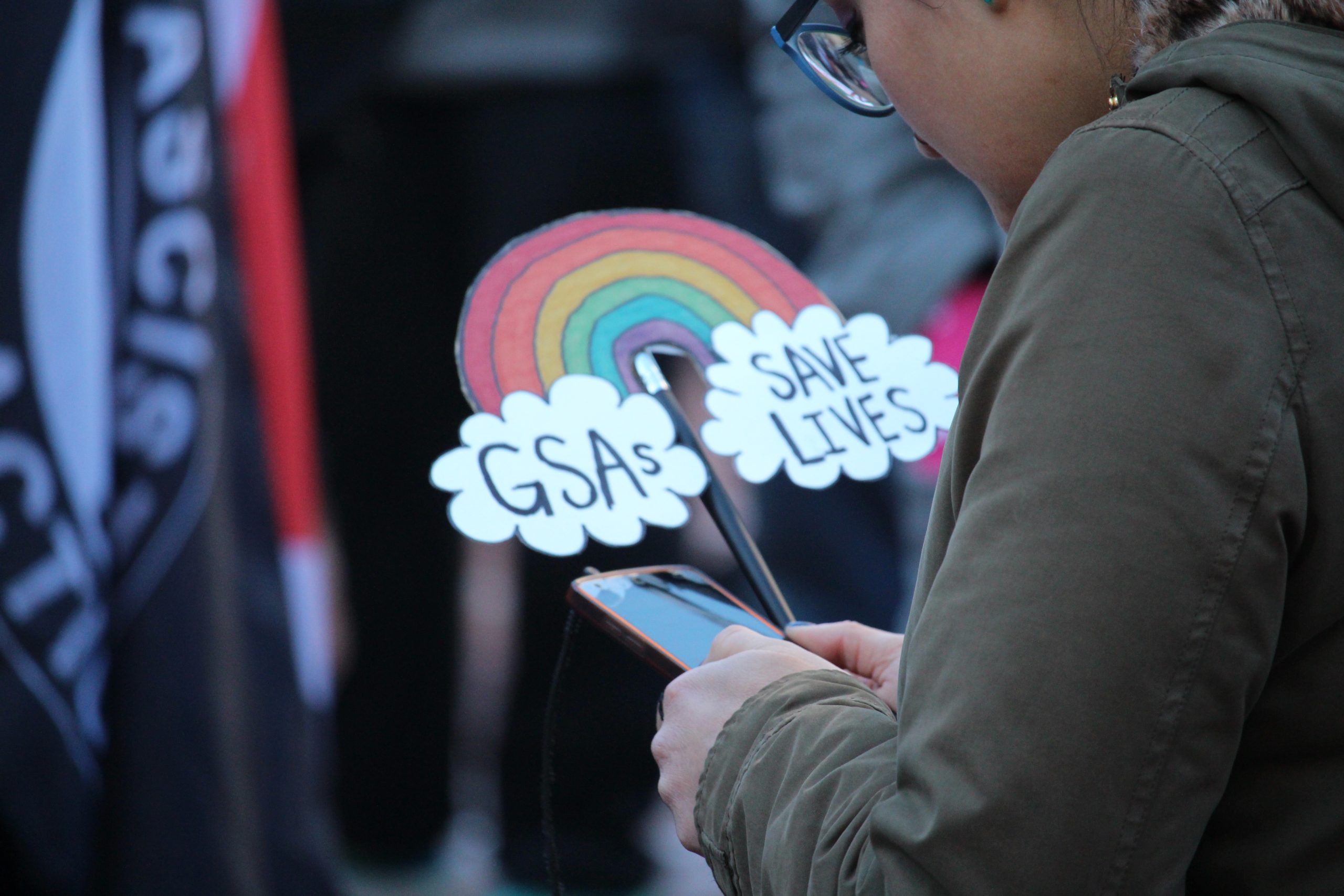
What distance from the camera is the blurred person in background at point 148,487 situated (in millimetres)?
779

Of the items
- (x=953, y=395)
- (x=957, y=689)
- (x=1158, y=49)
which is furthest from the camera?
(x=953, y=395)

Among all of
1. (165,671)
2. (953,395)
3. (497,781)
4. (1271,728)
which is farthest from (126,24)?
(1271,728)

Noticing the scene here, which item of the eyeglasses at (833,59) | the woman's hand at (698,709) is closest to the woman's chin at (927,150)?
the eyeglasses at (833,59)

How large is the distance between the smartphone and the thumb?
3 cm

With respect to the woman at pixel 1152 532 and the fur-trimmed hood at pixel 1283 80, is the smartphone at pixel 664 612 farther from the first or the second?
the fur-trimmed hood at pixel 1283 80

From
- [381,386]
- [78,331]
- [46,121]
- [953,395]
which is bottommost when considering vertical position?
[953,395]

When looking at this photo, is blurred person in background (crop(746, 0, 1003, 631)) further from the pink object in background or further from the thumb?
the thumb

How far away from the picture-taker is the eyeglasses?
65 cm

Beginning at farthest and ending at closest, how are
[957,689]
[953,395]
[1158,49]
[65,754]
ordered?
1. [953,395]
2. [65,754]
3. [1158,49]
4. [957,689]

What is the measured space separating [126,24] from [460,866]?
0.68m

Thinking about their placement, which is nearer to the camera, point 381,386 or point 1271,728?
point 1271,728

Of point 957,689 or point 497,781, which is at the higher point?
point 957,689

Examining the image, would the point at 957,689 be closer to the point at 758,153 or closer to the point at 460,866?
the point at 460,866

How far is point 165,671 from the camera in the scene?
792 millimetres
